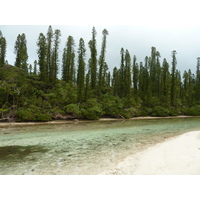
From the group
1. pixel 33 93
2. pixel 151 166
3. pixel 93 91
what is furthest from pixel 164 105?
pixel 151 166

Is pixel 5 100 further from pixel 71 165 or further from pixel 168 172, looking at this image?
pixel 168 172

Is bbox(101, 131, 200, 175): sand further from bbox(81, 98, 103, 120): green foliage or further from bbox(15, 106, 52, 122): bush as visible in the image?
bbox(81, 98, 103, 120): green foliage

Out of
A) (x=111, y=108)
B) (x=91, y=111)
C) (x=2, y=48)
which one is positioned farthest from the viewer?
(x=2, y=48)

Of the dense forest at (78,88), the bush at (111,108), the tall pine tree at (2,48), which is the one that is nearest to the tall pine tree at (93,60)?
the dense forest at (78,88)

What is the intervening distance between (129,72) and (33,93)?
23.7 m

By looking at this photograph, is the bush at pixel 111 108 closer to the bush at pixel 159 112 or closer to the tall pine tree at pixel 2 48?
the bush at pixel 159 112

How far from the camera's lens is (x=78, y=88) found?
24.8 meters

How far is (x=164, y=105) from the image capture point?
114ft

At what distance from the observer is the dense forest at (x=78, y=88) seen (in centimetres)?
1902

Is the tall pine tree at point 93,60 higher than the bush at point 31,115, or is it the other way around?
the tall pine tree at point 93,60

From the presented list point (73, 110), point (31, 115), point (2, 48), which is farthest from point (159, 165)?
point (2, 48)

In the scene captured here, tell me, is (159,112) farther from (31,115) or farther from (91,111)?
(31,115)

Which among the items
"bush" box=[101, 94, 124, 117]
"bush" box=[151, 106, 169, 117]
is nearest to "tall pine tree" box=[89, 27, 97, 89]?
"bush" box=[101, 94, 124, 117]

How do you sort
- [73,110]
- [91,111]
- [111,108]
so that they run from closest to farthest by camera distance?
[73,110] < [91,111] < [111,108]
